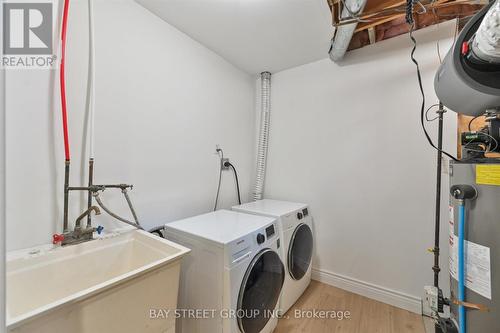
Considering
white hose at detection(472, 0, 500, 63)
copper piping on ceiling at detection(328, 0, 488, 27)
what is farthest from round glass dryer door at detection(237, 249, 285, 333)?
copper piping on ceiling at detection(328, 0, 488, 27)

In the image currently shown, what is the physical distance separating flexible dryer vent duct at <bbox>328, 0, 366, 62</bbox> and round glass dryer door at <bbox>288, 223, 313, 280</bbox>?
1.66 meters

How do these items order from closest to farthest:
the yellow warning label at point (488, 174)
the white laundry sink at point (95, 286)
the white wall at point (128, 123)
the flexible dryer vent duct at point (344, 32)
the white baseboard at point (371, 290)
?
the white laundry sink at point (95, 286)
the yellow warning label at point (488, 174)
the white wall at point (128, 123)
the flexible dryer vent duct at point (344, 32)
the white baseboard at point (371, 290)

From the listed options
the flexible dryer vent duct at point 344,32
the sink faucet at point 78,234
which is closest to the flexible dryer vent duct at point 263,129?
the flexible dryer vent duct at point 344,32

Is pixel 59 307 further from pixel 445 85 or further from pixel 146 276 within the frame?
pixel 445 85

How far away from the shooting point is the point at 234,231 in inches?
52.2

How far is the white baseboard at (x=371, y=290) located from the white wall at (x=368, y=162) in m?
0.01

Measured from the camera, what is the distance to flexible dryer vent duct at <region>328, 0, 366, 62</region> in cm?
134

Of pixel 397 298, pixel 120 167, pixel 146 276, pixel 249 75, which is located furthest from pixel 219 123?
pixel 397 298

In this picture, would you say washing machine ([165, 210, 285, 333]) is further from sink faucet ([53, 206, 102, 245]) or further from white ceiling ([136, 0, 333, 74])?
white ceiling ([136, 0, 333, 74])

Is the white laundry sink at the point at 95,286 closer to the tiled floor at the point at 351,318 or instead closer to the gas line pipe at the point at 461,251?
the tiled floor at the point at 351,318

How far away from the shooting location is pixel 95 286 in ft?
2.60

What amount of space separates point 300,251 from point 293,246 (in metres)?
0.18

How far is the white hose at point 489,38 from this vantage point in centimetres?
75

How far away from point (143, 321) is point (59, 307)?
1.23ft
